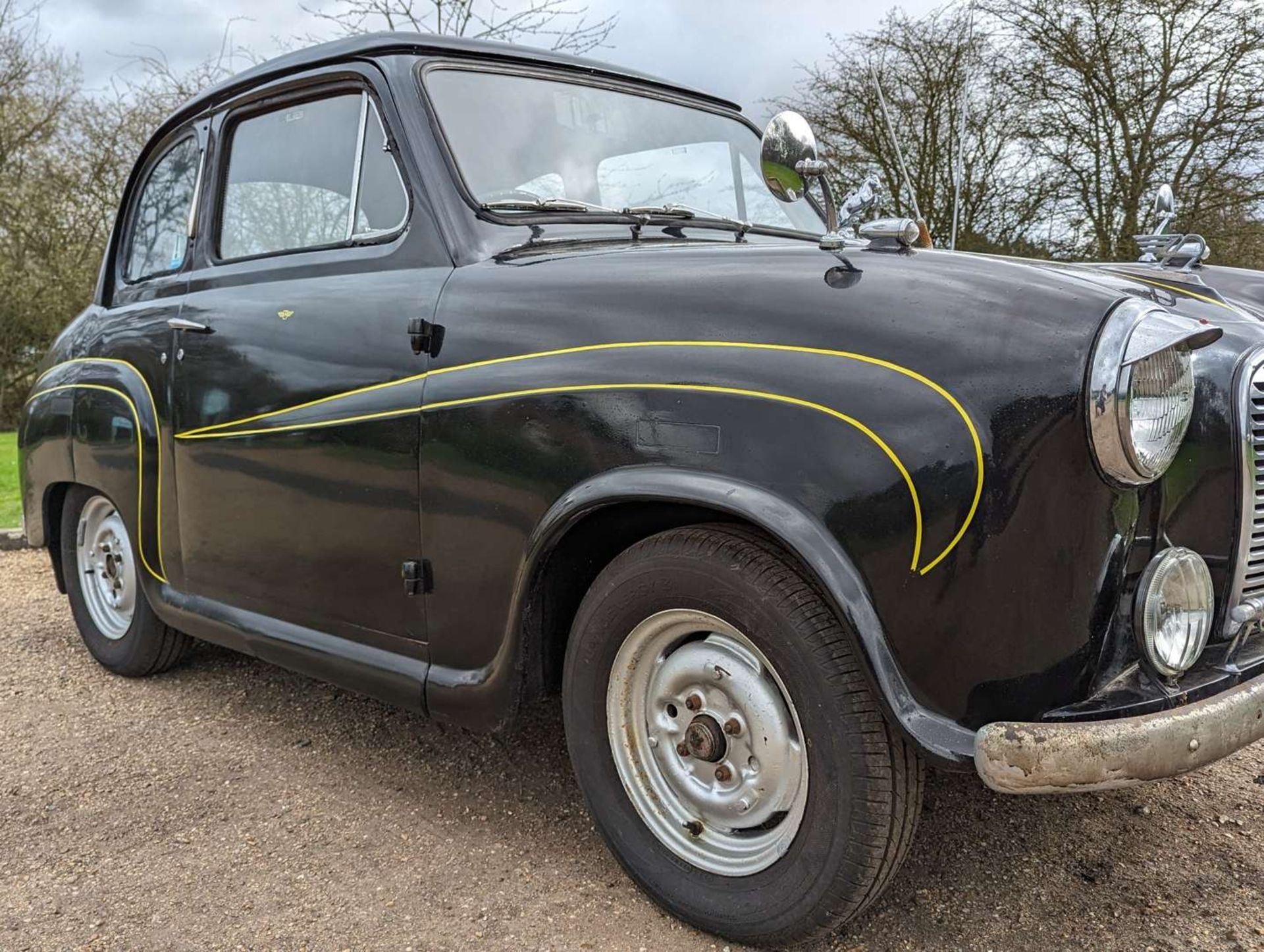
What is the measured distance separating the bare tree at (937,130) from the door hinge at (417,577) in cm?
766

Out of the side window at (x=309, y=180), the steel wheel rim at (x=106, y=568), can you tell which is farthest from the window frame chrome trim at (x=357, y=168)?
the steel wheel rim at (x=106, y=568)

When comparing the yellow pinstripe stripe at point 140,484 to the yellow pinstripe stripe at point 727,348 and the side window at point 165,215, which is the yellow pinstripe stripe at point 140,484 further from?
the yellow pinstripe stripe at point 727,348

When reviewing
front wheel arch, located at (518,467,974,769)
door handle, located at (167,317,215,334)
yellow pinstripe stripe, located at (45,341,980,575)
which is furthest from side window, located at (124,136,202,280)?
front wheel arch, located at (518,467,974,769)

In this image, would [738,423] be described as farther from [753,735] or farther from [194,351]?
[194,351]

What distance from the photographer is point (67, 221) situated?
15820 mm

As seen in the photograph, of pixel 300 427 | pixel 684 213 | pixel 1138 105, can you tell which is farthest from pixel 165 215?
pixel 1138 105

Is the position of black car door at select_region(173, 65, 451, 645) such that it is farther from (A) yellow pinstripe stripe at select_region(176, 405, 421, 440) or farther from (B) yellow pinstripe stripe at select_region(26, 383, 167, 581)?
(B) yellow pinstripe stripe at select_region(26, 383, 167, 581)

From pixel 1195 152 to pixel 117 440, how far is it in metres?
10.1

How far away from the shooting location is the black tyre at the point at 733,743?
76.4 inches

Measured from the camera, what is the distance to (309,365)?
9.43ft

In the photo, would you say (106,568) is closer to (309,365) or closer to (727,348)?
(309,365)

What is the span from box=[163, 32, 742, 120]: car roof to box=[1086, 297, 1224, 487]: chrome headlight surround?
6.51 ft

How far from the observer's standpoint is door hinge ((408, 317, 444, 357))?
2545 mm

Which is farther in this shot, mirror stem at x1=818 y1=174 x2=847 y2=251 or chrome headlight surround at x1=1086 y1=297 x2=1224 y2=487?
mirror stem at x1=818 y1=174 x2=847 y2=251
